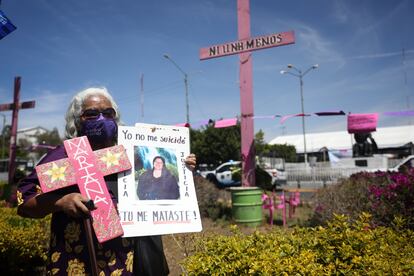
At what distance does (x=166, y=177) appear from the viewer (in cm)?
223

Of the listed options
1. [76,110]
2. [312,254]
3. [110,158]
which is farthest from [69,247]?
[312,254]

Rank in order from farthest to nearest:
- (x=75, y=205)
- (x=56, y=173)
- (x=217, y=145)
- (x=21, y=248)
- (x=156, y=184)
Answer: (x=217, y=145) < (x=21, y=248) < (x=156, y=184) < (x=56, y=173) < (x=75, y=205)

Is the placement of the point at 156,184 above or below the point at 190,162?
below

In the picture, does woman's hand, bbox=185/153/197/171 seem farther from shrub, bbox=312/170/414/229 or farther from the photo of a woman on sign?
shrub, bbox=312/170/414/229

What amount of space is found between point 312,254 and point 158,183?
40.7 inches

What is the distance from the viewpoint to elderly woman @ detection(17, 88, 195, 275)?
188cm

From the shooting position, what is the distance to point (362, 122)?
9078 mm

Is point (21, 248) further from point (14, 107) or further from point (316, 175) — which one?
A: point (316, 175)

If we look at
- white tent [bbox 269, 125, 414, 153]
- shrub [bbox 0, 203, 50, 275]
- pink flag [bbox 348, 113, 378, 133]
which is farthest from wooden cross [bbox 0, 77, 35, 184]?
white tent [bbox 269, 125, 414, 153]

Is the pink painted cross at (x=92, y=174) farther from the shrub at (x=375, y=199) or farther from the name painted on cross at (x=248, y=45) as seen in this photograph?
the name painted on cross at (x=248, y=45)

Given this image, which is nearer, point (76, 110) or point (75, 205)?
point (75, 205)

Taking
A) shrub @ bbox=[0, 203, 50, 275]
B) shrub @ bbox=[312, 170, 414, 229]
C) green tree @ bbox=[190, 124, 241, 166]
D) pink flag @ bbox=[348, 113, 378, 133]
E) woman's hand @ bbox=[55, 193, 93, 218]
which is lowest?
shrub @ bbox=[0, 203, 50, 275]

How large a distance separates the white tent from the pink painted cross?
1554 inches

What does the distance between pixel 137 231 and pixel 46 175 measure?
1.90ft
